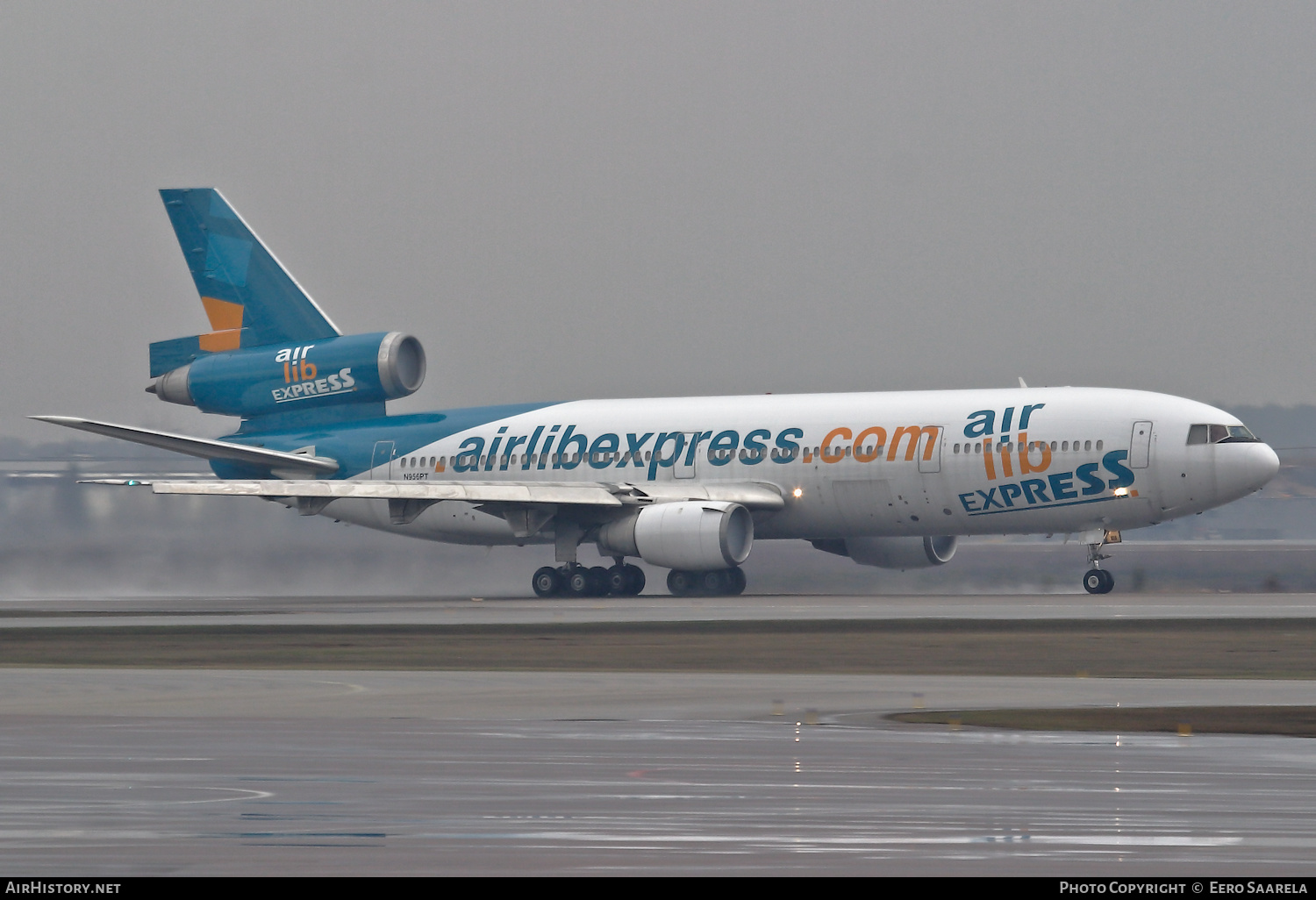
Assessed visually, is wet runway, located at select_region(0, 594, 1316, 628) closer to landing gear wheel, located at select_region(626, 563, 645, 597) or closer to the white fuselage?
landing gear wheel, located at select_region(626, 563, 645, 597)

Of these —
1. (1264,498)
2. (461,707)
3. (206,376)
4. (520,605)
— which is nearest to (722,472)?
(520,605)

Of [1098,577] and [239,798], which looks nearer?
[239,798]

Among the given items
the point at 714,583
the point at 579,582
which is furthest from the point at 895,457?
the point at 579,582

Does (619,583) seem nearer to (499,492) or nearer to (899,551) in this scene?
(499,492)

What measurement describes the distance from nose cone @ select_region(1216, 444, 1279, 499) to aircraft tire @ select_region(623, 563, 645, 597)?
15626 millimetres

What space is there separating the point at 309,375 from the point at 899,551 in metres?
18.6

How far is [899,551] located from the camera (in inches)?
2098

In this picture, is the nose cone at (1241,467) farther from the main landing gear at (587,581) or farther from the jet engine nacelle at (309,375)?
the jet engine nacelle at (309,375)

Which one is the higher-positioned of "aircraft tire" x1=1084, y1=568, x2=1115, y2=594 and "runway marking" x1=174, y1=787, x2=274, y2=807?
"runway marking" x1=174, y1=787, x2=274, y2=807

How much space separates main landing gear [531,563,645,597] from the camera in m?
51.4

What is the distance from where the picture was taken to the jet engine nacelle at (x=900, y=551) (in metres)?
53.1

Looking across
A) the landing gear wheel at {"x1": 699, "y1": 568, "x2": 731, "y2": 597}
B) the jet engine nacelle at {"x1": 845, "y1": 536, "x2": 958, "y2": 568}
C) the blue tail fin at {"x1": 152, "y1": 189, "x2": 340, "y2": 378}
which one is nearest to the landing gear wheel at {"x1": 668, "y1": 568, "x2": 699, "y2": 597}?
the landing gear wheel at {"x1": 699, "y1": 568, "x2": 731, "y2": 597}

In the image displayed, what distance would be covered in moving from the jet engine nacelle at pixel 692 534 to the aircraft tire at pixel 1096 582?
28.4 ft

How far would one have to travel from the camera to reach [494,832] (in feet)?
34.7
